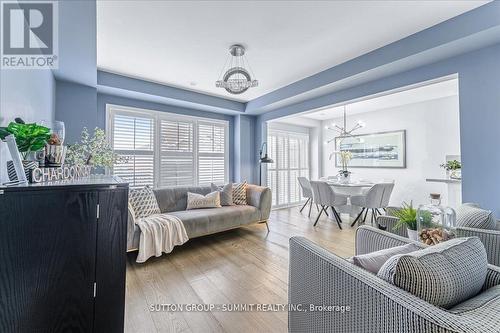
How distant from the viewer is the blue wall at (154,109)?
383 centimetres

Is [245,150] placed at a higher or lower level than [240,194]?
higher

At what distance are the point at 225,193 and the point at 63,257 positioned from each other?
3.08 meters

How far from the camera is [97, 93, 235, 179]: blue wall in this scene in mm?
3826

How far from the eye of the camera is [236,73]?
8.80 ft

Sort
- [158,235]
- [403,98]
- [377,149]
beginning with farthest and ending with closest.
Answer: [377,149] < [403,98] < [158,235]

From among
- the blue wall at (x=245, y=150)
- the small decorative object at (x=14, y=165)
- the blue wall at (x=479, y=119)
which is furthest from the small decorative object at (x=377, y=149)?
the small decorative object at (x=14, y=165)

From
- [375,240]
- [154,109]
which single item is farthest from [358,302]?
[154,109]

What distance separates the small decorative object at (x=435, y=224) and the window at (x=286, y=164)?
4243 millimetres


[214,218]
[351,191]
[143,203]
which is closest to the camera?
[143,203]

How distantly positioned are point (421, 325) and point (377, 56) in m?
3.04

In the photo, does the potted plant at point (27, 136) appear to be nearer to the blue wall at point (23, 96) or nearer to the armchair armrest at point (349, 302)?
the blue wall at point (23, 96)

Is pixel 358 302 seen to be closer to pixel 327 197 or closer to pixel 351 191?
pixel 327 197

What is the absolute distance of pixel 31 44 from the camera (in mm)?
1896

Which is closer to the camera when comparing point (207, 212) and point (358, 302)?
point (358, 302)
